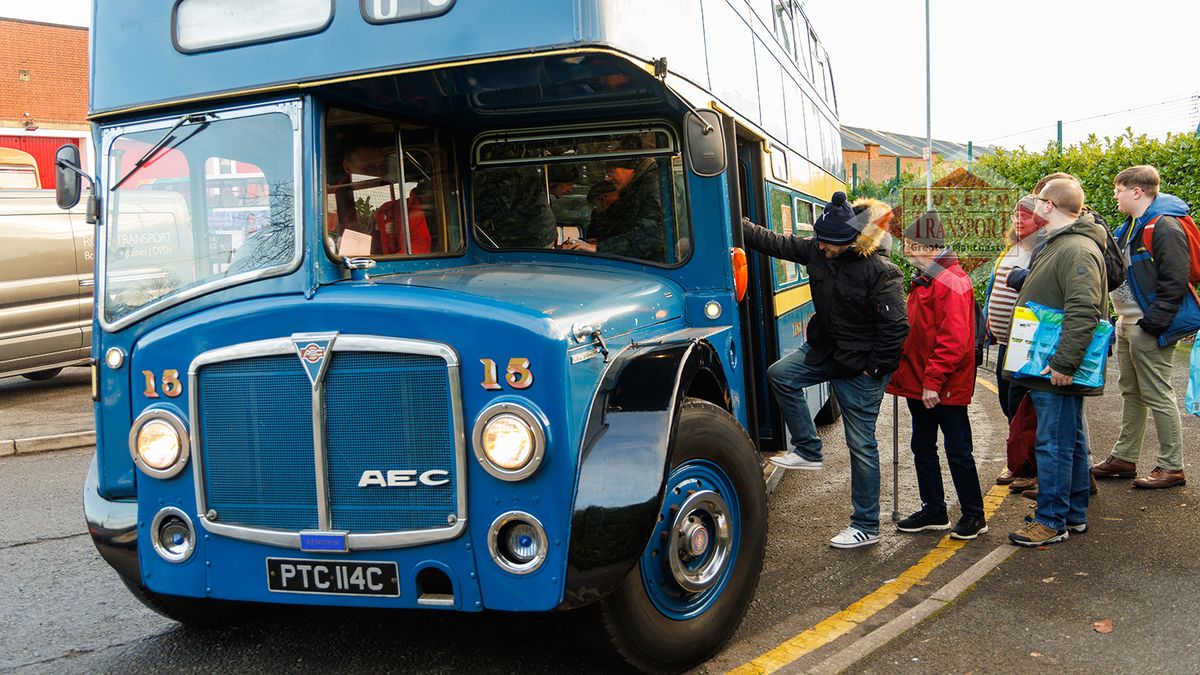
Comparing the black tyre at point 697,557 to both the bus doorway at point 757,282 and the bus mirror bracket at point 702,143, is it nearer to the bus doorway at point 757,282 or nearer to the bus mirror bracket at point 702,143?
the bus mirror bracket at point 702,143

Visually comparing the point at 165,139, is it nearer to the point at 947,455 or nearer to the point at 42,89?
the point at 947,455

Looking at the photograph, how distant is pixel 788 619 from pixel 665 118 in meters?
2.33

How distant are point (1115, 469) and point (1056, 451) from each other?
1.76 metres

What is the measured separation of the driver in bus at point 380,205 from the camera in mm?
4254

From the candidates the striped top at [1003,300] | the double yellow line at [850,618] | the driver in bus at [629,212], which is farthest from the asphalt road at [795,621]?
the driver in bus at [629,212]

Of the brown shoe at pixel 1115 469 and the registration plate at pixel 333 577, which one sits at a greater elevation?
the registration plate at pixel 333 577

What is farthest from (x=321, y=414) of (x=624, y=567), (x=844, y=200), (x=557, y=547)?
(x=844, y=200)

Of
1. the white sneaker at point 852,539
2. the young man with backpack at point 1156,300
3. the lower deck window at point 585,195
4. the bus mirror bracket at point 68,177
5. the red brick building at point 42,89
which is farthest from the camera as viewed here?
the red brick building at point 42,89

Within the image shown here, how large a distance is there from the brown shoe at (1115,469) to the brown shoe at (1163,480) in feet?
0.90

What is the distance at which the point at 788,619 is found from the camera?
456 cm

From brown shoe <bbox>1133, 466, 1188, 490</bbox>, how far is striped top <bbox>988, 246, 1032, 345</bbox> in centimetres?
121

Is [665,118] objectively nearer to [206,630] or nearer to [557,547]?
[557,547]

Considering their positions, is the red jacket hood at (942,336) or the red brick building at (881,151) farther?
the red brick building at (881,151)

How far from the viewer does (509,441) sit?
3.54m
